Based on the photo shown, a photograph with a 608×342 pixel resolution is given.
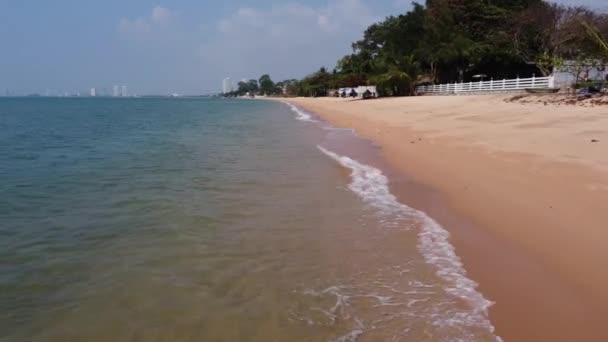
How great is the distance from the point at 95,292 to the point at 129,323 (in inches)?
29.4

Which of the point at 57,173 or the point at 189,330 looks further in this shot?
the point at 57,173

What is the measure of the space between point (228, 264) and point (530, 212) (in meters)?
3.93

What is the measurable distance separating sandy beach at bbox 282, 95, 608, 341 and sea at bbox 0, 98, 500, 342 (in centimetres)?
29

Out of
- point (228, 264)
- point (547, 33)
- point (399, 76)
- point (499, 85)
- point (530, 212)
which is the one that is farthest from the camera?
point (399, 76)

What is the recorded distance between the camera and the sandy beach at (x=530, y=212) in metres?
3.52

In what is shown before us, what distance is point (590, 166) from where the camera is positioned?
767 cm

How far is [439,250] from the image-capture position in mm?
4945

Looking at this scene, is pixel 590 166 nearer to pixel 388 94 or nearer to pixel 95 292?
pixel 95 292

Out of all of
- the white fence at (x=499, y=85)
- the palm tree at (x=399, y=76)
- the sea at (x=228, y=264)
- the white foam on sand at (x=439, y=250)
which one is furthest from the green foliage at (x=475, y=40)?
the sea at (x=228, y=264)

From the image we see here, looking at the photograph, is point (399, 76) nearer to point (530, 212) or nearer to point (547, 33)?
point (547, 33)

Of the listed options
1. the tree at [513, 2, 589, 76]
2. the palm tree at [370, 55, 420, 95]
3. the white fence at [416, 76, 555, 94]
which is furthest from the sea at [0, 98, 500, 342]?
the palm tree at [370, 55, 420, 95]

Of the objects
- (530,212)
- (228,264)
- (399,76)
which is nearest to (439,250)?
(530,212)

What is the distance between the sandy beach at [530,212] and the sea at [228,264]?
0.29m

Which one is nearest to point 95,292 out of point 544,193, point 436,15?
point 544,193
